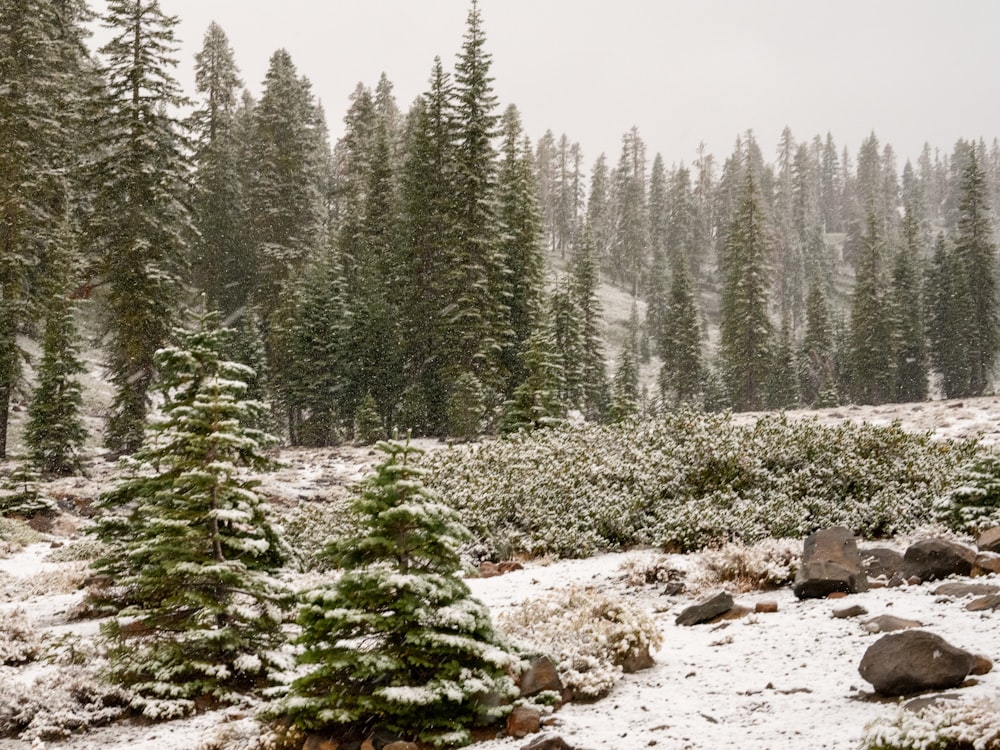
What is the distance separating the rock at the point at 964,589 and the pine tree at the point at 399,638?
15.4 feet

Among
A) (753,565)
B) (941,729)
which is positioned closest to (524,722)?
(941,729)

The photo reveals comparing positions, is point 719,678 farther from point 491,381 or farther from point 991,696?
point 491,381

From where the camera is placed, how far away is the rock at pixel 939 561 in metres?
8.52

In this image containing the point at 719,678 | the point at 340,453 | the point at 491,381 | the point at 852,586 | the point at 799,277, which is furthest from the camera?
the point at 799,277

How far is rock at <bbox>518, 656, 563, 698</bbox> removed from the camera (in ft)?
21.9

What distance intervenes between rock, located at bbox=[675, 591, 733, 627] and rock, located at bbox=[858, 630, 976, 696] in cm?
279

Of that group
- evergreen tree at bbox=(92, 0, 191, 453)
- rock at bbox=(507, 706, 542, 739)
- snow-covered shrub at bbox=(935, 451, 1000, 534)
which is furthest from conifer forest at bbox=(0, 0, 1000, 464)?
rock at bbox=(507, 706, 542, 739)

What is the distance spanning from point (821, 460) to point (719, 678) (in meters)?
8.58

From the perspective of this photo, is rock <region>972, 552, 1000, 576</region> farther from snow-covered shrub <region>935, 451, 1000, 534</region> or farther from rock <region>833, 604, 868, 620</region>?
snow-covered shrub <region>935, 451, 1000, 534</region>

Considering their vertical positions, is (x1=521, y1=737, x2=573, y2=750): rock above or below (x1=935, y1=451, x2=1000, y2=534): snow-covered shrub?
below

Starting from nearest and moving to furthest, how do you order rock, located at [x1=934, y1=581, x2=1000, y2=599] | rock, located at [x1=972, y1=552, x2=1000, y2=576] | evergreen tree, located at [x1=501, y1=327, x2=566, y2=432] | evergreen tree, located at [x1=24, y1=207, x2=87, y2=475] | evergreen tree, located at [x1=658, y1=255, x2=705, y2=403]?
rock, located at [x1=934, y1=581, x2=1000, y2=599] → rock, located at [x1=972, y1=552, x2=1000, y2=576] → evergreen tree, located at [x1=24, y1=207, x2=87, y2=475] → evergreen tree, located at [x1=501, y1=327, x2=566, y2=432] → evergreen tree, located at [x1=658, y1=255, x2=705, y2=403]

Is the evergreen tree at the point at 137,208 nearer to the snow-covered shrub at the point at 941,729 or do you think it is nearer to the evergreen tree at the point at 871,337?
the snow-covered shrub at the point at 941,729

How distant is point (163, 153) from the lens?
1048 inches

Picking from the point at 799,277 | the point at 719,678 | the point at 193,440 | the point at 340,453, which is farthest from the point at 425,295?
the point at 799,277
